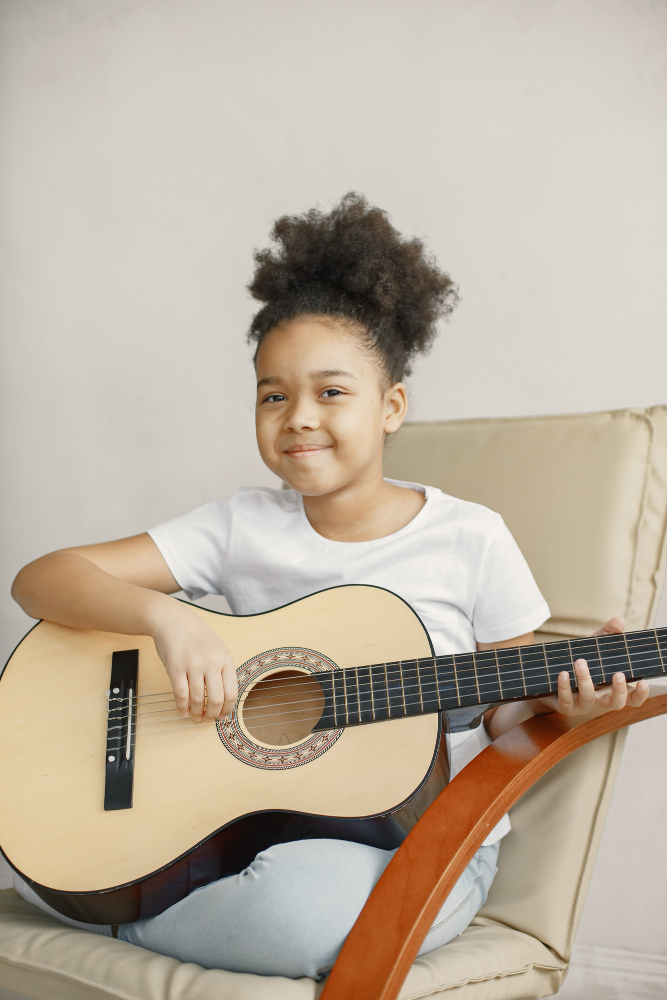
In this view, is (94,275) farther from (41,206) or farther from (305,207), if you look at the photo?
(305,207)

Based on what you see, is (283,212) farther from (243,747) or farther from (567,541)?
(243,747)

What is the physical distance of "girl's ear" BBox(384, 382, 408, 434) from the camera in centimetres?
123

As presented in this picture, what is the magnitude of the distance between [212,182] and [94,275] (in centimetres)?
45

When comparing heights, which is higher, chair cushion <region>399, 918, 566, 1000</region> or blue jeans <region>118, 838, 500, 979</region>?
blue jeans <region>118, 838, 500, 979</region>

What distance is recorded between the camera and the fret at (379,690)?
0.91 meters

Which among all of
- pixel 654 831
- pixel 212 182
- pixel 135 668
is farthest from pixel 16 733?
pixel 212 182

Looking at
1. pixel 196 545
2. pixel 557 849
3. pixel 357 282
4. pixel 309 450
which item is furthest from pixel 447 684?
pixel 357 282

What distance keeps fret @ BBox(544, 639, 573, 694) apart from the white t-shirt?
0.22 meters

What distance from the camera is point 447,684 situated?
0.92 m

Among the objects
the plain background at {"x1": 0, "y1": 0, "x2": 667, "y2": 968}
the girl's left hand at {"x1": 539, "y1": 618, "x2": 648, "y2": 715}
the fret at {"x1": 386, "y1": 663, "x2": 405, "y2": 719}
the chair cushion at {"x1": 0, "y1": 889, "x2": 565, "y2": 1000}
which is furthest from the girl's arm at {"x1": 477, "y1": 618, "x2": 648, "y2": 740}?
the plain background at {"x1": 0, "y1": 0, "x2": 667, "y2": 968}

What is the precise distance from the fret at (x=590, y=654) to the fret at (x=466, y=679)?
129mm

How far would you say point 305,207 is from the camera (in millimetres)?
1980

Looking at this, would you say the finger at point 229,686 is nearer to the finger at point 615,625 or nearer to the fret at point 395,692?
the fret at point 395,692

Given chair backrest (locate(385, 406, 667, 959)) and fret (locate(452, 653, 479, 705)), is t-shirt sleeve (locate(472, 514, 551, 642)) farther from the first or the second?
fret (locate(452, 653, 479, 705))
